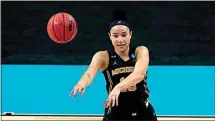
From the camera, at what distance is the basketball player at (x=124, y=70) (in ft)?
10.5

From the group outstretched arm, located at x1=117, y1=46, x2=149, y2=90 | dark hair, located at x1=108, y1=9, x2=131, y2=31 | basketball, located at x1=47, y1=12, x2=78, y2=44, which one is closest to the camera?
outstretched arm, located at x1=117, y1=46, x2=149, y2=90

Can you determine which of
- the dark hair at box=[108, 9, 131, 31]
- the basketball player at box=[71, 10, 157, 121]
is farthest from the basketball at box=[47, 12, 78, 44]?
the basketball player at box=[71, 10, 157, 121]

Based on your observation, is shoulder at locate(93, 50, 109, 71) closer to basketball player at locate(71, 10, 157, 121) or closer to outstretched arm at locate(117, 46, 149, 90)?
basketball player at locate(71, 10, 157, 121)

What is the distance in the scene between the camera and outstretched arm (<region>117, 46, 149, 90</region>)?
2.91m

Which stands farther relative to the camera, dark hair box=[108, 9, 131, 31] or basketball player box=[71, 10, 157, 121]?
dark hair box=[108, 9, 131, 31]

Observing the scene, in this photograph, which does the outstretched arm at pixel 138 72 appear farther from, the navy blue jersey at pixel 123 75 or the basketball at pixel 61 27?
the basketball at pixel 61 27

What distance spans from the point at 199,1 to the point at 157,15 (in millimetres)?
635

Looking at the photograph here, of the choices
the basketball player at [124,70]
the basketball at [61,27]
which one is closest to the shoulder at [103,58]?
the basketball player at [124,70]

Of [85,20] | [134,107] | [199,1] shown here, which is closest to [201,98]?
[199,1]

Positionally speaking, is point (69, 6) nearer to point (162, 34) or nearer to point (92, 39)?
point (92, 39)

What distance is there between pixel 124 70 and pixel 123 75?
0.04 metres

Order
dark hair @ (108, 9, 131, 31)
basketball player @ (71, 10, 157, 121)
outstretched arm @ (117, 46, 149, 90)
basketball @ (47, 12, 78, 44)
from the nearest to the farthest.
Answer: outstretched arm @ (117, 46, 149, 90), basketball player @ (71, 10, 157, 121), dark hair @ (108, 9, 131, 31), basketball @ (47, 12, 78, 44)

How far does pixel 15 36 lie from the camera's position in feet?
22.9

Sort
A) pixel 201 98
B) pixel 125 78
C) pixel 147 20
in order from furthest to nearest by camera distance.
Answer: pixel 147 20
pixel 201 98
pixel 125 78
